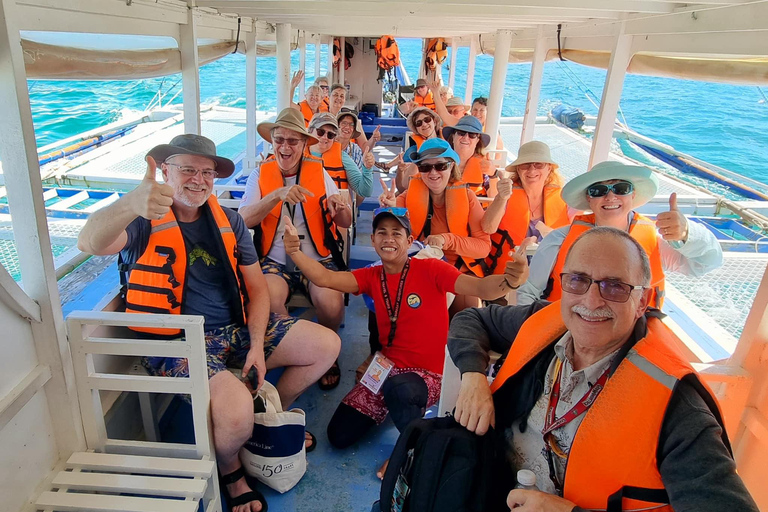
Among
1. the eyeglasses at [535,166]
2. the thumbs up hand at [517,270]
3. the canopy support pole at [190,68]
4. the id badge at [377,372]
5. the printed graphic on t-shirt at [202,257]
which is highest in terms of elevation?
the canopy support pole at [190,68]

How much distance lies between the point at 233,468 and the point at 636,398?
1.67 metres

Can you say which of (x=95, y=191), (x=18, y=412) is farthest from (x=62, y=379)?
(x=95, y=191)

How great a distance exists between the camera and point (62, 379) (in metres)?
1.77

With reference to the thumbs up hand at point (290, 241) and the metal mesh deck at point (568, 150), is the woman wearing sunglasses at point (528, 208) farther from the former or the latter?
the metal mesh deck at point (568, 150)

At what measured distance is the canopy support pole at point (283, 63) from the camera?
5.80 m

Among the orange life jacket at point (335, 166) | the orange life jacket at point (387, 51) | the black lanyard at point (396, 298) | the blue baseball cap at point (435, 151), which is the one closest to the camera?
the black lanyard at point (396, 298)

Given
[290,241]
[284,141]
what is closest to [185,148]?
[290,241]

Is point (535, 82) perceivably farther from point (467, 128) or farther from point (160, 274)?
point (160, 274)

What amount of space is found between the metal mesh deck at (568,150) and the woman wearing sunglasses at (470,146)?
252cm

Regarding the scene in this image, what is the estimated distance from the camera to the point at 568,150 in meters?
9.36

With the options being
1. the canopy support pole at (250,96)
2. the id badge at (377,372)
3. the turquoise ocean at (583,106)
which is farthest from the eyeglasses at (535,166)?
the turquoise ocean at (583,106)

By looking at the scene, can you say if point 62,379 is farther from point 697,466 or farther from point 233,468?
point 697,466

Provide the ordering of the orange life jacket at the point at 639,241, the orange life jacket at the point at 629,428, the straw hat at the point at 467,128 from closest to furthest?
the orange life jacket at the point at 629,428 → the orange life jacket at the point at 639,241 → the straw hat at the point at 467,128

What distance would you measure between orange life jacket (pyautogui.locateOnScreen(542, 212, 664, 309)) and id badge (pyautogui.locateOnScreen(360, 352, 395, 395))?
0.87m
